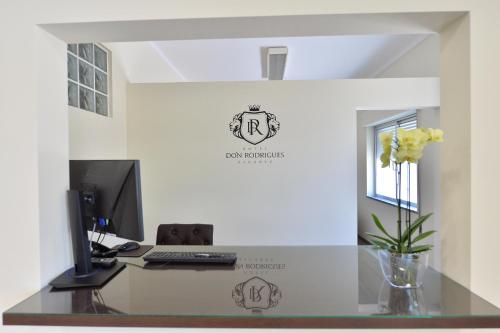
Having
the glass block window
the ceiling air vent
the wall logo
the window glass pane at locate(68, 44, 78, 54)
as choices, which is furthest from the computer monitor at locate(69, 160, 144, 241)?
the ceiling air vent

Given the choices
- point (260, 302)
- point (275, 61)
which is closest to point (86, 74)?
point (275, 61)

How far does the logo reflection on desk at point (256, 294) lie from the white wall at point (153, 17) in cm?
64

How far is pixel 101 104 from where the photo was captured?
2998mm

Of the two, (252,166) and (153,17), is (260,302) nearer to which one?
(153,17)

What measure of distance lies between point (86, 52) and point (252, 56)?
2286 mm

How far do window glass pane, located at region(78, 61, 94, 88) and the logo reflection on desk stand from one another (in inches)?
97.0

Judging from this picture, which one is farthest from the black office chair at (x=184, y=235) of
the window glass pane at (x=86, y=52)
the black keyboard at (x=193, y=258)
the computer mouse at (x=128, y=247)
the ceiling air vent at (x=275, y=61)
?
the ceiling air vent at (x=275, y=61)

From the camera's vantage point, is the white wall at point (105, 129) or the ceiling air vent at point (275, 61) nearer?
the white wall at point (105, 129)

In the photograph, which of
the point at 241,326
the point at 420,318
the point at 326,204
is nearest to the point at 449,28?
→ the point at 420,318

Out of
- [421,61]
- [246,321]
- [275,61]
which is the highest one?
[275,61]

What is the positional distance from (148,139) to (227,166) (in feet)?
3.60

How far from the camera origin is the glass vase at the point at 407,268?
1.11 meters

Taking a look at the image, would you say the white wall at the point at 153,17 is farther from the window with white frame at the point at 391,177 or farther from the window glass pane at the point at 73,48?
the window with white frame at the point at 391,177

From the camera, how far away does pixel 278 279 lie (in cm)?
121
